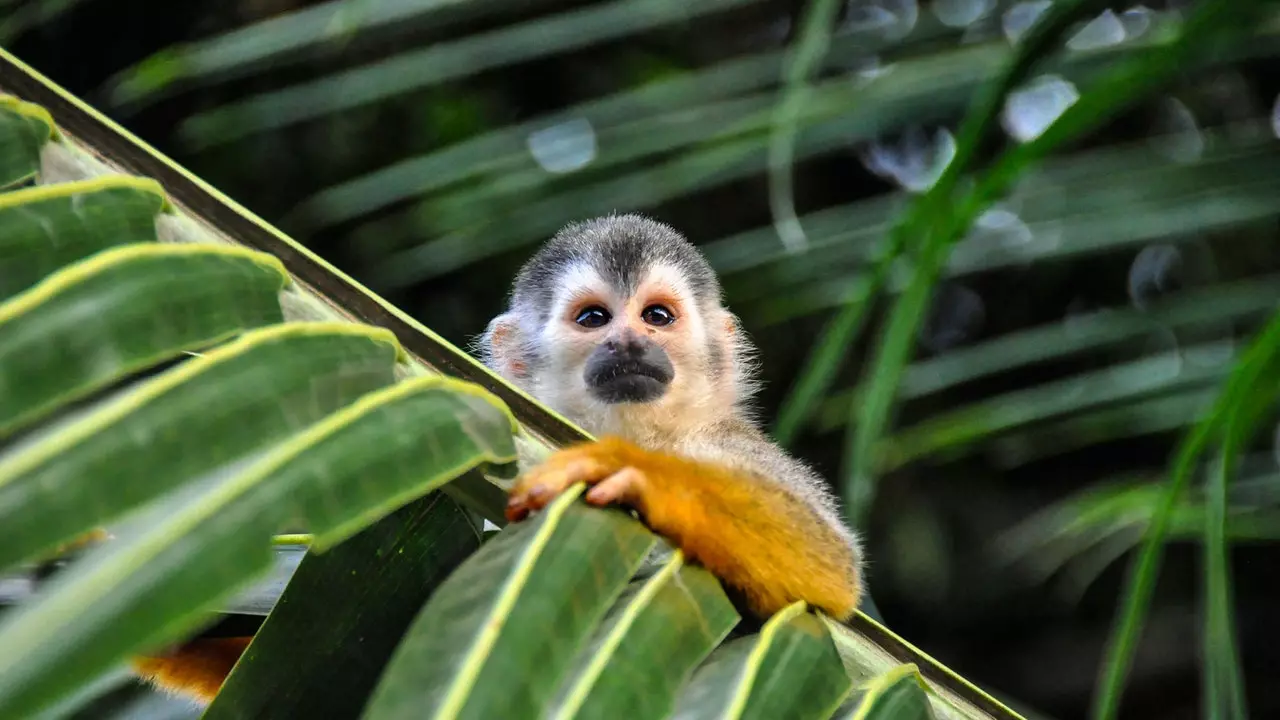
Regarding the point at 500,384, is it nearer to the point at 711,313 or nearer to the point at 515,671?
the point at 515,671

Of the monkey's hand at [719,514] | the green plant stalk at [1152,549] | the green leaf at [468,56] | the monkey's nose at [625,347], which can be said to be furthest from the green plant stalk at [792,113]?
the monkey's nose at [625,347]

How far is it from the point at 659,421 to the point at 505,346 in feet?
1.87

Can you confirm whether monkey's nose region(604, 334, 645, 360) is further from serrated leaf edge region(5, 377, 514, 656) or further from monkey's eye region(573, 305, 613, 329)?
serrated leaf edge region(5, 377, 514, 656)

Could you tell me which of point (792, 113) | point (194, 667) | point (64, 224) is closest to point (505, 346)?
point (194, 667)

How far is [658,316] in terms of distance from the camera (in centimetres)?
272

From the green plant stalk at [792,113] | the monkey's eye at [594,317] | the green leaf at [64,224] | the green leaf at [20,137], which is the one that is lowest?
the green leaf at [64,224]

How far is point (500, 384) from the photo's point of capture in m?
0.93

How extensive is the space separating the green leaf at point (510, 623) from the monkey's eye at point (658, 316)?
1934 millimetres

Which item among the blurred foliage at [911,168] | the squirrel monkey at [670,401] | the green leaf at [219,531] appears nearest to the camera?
the green leaf at [219,531]

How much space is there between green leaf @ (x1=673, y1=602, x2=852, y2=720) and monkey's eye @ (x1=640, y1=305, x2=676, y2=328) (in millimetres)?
1845

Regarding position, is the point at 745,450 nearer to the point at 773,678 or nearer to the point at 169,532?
the point at 773,678

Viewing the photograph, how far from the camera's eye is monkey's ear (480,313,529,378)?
2861 millimetres

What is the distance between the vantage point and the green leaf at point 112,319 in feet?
1.95

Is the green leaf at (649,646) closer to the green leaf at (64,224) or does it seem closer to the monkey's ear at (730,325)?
the green leaf at (64,224)
